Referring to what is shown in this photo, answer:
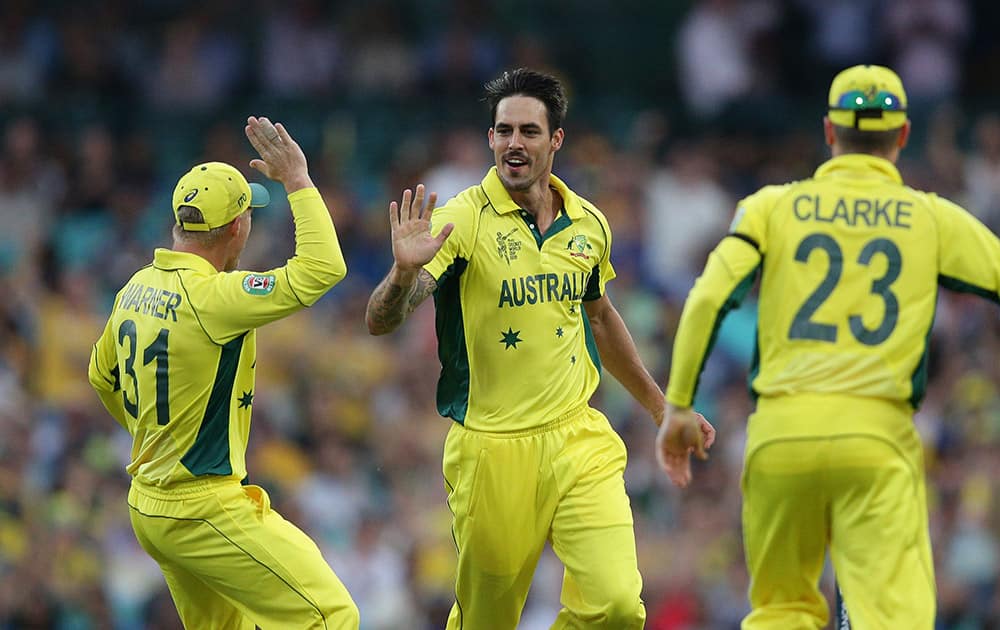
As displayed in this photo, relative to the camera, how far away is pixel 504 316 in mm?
8883

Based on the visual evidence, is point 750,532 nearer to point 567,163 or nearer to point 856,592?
point 856,592

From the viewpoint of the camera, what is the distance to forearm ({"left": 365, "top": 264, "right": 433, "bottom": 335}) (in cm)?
834

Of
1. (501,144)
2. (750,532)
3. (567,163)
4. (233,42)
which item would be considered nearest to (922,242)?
(750,532)

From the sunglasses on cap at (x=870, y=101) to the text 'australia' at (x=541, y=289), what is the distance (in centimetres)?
183

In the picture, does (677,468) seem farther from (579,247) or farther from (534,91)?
(534,91)

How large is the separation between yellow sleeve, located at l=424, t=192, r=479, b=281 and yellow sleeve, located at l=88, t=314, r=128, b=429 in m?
1.60

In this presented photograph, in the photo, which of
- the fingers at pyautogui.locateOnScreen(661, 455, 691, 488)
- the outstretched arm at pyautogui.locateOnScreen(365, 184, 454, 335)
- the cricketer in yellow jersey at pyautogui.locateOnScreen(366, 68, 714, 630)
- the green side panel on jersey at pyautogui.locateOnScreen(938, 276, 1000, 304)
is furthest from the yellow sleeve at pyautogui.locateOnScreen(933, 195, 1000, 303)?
the outstretched arm at pyautogui.locateOnScreen(365, 184, 454, 335)

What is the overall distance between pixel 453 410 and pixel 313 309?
7.32 m

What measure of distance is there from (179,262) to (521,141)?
1.75 metres

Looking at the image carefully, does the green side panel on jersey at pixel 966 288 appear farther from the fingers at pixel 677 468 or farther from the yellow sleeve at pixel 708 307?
the fingers at pixel 677 468

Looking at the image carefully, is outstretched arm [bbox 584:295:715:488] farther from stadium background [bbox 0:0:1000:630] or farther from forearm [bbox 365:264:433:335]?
stadium background [bbox 0:0:1000:630]

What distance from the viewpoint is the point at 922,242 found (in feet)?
25.0

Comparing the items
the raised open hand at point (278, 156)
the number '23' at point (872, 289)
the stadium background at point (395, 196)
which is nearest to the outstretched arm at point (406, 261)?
the raised open hand at point (278, 156)

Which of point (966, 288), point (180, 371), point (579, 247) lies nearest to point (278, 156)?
point (180, 371)
